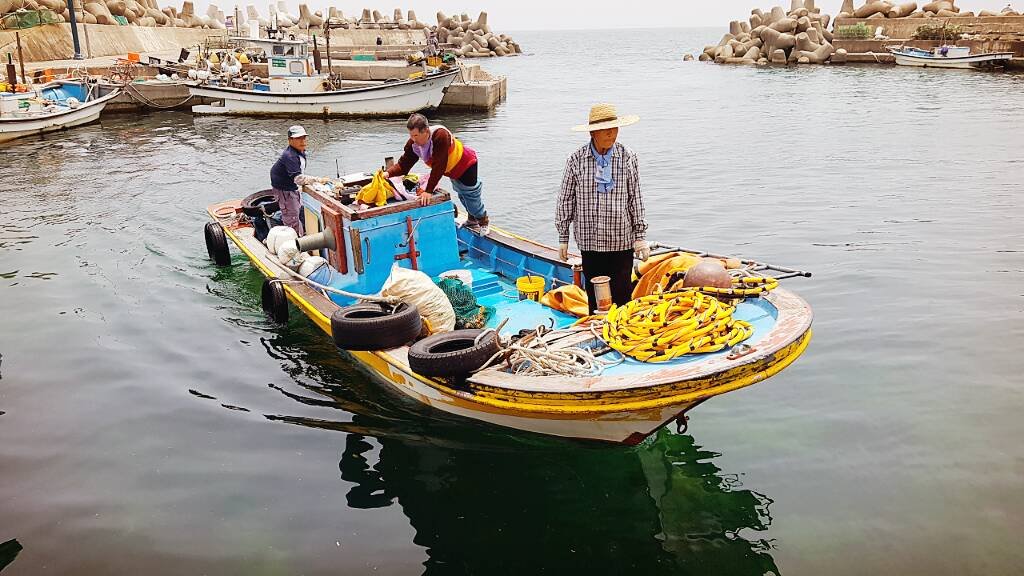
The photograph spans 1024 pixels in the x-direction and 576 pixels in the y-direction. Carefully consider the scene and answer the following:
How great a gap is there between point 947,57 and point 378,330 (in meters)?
51.2

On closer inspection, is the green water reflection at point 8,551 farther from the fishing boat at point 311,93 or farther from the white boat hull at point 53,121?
the fishing boat at point 311,93

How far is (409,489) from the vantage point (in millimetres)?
6305

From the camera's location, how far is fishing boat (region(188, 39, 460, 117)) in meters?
30.4

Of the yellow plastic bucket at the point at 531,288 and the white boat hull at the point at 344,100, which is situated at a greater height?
the white boat hull at the point at 344,100

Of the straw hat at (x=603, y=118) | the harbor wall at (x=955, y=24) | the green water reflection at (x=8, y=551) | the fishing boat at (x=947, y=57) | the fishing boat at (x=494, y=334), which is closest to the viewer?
the fishing boat at (x=494, y=334)

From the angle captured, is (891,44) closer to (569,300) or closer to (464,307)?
(569,300)

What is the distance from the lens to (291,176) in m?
10.2

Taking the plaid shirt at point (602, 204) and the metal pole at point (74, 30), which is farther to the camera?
the metal pole at point (74, 30)

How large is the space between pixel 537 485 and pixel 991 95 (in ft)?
113

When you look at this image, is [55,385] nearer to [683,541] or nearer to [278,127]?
[683,541]

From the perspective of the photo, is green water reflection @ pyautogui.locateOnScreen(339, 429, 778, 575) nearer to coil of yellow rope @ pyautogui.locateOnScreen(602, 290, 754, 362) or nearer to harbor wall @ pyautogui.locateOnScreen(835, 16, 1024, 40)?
coil of yellow rope @ pyautogui.locateOnScreen(602, 290, 754, 362)

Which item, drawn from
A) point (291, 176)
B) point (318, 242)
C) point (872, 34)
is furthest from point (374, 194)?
point (872, 34)

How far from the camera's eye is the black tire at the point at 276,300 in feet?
29.9

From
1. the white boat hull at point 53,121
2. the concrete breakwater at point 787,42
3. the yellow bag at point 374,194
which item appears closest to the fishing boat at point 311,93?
the white boat hull at point 53,121
